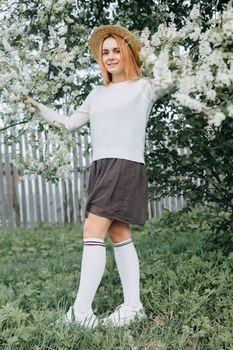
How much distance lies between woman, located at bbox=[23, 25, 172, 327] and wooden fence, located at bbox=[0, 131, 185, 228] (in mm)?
4746

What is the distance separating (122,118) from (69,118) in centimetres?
39

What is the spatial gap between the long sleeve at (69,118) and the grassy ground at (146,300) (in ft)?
3.48

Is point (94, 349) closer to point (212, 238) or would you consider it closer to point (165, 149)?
point (165, 149)

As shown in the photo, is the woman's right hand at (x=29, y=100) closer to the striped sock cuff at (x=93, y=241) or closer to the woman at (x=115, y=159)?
the woman at (x=115, y=159)

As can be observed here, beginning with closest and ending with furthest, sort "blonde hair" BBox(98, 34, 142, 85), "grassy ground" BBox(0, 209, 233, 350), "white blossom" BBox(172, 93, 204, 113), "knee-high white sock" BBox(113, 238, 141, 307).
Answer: "white blossom" BBox(172, 93, 204, 113)
"grassy ground" BBox(0, 209, 233, 350)
"blonde hair" BBox(98, 34, 142, 85)
"knee-high white sock" BBox(113, 238, 141, 307)

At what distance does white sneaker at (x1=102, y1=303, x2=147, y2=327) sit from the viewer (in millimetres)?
3166

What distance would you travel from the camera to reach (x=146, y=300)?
137 inches

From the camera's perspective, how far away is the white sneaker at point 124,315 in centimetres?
317

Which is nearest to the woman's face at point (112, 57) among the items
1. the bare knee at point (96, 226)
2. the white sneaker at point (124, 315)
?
the bare knee at point (96, 226)

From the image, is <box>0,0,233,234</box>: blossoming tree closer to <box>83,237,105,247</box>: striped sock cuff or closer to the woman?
the woman

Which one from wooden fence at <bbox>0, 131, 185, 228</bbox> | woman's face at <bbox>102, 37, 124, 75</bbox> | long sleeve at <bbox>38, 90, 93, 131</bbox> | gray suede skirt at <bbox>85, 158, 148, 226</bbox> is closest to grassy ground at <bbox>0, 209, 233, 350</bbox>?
gray suede skirt at <bbox>85, 158, 148, 226</bbox>

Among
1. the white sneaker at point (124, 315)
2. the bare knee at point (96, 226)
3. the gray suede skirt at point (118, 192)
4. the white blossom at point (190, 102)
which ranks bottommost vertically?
the white sneaker at point (124, 315)

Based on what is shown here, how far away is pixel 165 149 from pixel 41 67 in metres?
1.05

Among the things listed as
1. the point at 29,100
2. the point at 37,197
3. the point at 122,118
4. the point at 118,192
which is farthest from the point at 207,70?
the point at 37,197
